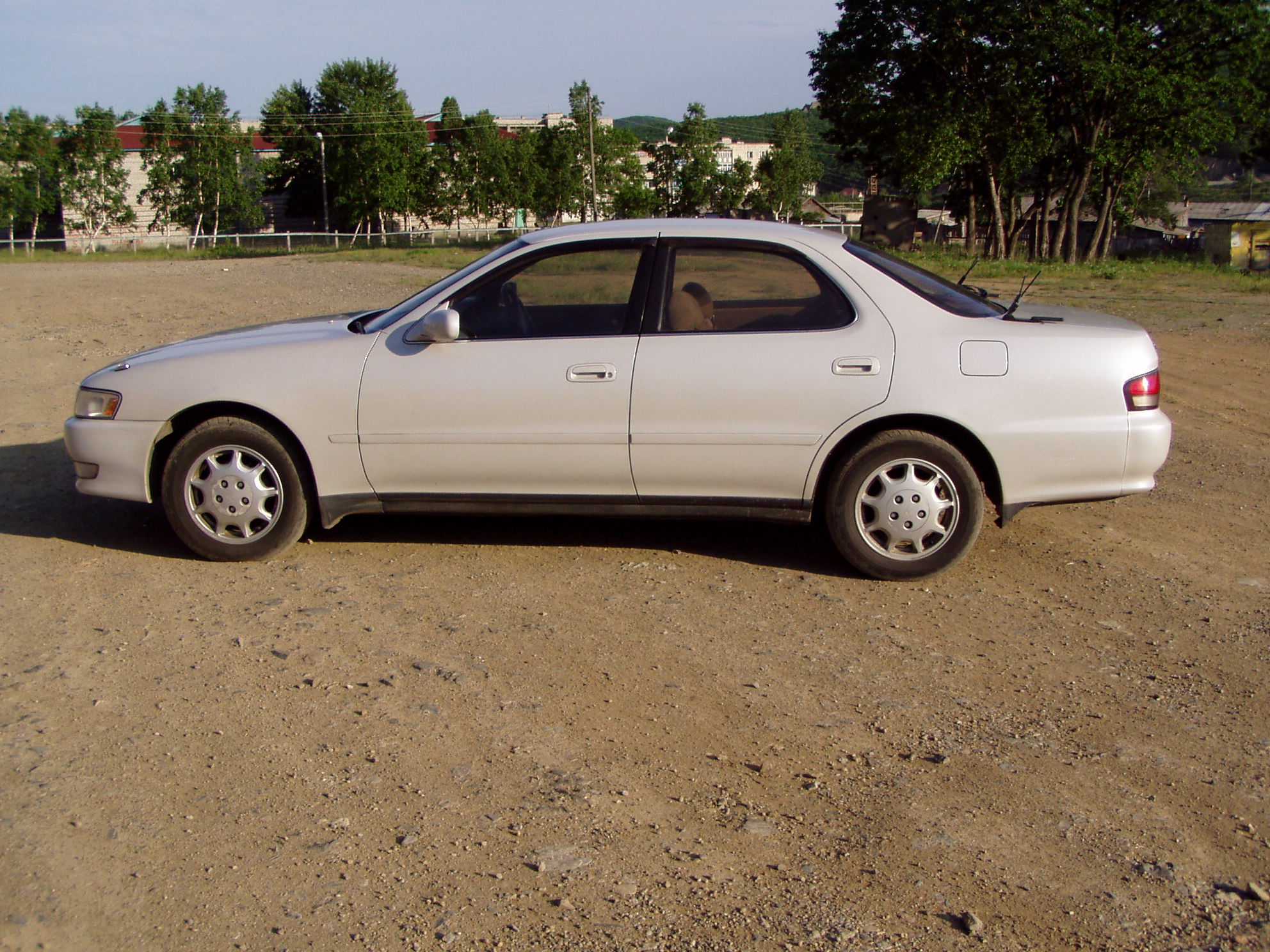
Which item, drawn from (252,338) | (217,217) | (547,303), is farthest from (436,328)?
(217,217)

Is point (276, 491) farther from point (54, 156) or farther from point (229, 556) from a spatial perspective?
point (54, 156)

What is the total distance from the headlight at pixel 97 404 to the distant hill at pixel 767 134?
323ft

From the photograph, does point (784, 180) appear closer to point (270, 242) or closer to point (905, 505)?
point (270, 242)

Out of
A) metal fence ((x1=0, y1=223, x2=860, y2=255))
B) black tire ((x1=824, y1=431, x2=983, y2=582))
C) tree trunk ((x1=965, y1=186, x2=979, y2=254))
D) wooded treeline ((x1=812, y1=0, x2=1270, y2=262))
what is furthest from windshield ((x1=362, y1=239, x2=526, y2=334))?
metal fence ((x1=0, y1=223, x2=860, y2=255))

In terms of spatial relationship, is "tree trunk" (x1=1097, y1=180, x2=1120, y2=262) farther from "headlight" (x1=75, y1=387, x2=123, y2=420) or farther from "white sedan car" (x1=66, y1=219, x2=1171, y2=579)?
"headlight" (x1=75, y1=387, x2=123, y2=420)

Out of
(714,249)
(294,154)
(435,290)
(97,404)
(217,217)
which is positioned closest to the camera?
(714,249)

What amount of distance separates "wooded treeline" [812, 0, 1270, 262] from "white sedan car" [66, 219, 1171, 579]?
31.0m

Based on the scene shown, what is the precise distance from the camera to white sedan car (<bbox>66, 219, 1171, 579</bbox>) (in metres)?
4.85

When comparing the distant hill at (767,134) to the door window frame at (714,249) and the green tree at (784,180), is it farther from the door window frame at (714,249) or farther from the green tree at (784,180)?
the door window frame at (714,249)

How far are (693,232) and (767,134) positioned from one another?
99266 mm

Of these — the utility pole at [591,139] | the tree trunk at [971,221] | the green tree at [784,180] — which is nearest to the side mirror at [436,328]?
the tree trunk at [971,221]

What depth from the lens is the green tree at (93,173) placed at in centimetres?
5841

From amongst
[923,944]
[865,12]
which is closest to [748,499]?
[923,944]

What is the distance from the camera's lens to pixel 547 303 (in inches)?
209
